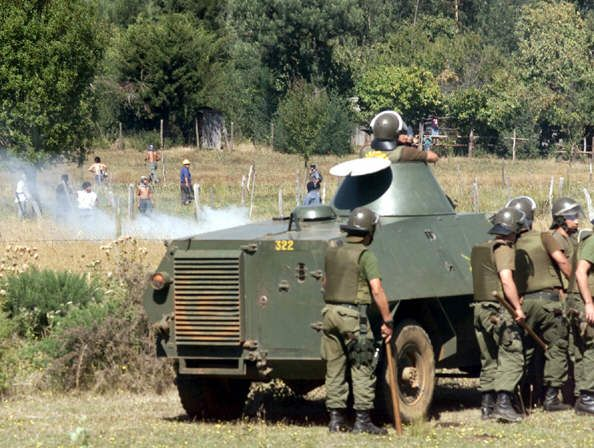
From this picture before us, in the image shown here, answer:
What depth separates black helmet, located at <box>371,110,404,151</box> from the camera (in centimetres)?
1426

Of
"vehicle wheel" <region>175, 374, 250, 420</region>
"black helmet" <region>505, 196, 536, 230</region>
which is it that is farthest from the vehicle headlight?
"black helmet" <region>505, 196, 536, 230</region>

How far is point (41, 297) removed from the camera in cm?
1739

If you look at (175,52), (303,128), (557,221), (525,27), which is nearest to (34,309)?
(557,221)

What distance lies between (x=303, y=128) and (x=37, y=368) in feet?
100

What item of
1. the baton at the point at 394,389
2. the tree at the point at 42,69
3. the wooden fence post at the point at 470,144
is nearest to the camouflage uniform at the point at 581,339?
the baton at the point at 394,389

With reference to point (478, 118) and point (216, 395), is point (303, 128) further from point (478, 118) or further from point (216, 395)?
point (216, 395)

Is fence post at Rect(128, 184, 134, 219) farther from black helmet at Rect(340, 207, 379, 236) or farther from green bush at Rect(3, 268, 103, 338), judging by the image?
black helmet at Rect(340, 207, 379, 236)

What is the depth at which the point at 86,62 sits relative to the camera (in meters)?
36.8

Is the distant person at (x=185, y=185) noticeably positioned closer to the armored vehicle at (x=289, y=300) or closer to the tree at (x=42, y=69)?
the tree at (x=42, y=69)

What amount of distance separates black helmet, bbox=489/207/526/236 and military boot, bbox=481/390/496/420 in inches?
60.2

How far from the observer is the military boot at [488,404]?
13.1m

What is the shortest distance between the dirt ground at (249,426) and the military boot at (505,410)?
0.34ft

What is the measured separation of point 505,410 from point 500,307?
0.92 m

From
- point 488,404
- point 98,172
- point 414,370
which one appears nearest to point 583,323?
point 488,404
